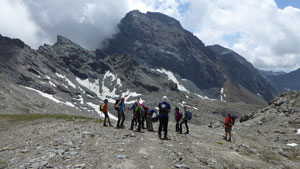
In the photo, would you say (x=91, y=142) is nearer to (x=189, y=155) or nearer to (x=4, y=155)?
(x=4, y=155)

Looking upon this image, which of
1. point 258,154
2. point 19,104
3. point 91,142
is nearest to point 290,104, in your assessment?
point 258,154

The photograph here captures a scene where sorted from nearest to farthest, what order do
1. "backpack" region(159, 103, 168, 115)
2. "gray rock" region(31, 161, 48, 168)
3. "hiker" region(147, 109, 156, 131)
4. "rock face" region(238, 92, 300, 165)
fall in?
"gray rock" region(31, 161, 48, 168), "backpack" region(159, 103, 168, 115), "hiker" region(147, 109, 156, 131), "rock face" region(238, 92, 300, 165)

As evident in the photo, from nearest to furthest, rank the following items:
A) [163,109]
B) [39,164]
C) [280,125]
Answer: [39,164] → [163,109] → [280,125]

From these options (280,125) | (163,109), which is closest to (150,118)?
(163,109)

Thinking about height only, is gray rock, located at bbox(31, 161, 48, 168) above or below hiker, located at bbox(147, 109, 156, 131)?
below

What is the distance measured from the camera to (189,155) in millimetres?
13445

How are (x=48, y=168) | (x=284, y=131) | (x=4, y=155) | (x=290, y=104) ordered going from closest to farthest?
(x=48, y=168)
(x=4, y=155)
(x=284, y=131)
(x=290, y=104)

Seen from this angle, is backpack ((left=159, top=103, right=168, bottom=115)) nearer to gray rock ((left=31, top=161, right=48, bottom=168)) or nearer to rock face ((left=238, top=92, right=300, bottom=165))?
gray rock ((left=31, top=161, right=48, bottom=168))

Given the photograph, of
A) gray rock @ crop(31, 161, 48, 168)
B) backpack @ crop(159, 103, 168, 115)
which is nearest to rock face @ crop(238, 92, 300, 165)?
backpack @ crop(159, 103, 168, 115)

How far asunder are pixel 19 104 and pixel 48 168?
14454 centimetres

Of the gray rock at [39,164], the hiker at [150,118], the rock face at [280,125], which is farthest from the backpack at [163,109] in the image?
the rock face at [280,125]

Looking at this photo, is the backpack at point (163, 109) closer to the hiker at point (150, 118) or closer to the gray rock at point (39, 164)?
the hiker at point (150, 118)

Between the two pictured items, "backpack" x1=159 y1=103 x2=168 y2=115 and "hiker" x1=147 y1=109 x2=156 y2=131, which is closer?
"backpack" x1=159 y1=103 x2=168 y2=115

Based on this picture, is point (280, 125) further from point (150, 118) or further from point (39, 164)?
point (39, 164)
